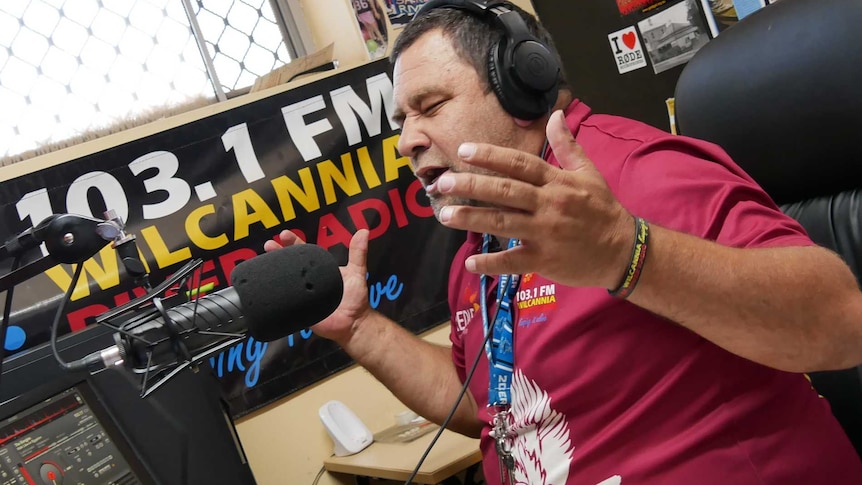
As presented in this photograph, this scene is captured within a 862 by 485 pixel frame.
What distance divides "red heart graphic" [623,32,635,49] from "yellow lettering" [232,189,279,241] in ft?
4.45

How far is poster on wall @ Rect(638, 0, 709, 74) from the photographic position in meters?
2.22

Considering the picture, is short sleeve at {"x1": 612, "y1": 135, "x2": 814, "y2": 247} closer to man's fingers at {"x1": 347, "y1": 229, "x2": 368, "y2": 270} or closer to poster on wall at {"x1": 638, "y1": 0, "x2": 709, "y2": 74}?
man's fingers at {"x1": 347, "y1": 229, "x2": 368, "y2": 270}

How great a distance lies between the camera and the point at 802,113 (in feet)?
3.35

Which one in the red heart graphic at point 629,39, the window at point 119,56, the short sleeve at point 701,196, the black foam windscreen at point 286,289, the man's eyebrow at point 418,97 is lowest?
the short sleeve at point 701,196

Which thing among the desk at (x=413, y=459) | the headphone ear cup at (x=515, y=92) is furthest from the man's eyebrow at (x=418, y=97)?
the desk at (x=413, y=459)

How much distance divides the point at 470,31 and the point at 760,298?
623mm

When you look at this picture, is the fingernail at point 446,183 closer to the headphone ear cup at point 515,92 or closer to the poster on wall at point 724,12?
the headphone ear cup at point 515,92

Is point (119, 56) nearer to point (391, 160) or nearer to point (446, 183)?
point (391, 160)

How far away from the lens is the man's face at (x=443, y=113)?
3.54 feet

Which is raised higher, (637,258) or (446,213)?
(446,213)

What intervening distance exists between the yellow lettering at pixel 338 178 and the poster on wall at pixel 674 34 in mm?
1120

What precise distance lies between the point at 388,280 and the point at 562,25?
1137 millimetres

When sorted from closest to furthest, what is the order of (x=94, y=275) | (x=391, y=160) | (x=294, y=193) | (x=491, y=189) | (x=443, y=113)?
(x=491, y=189), (x=443, y=113), (x=94, y=275), (x=294, y=193), (x=391, y=160)

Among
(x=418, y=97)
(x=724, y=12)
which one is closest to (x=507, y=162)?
(x=418, y=97)
